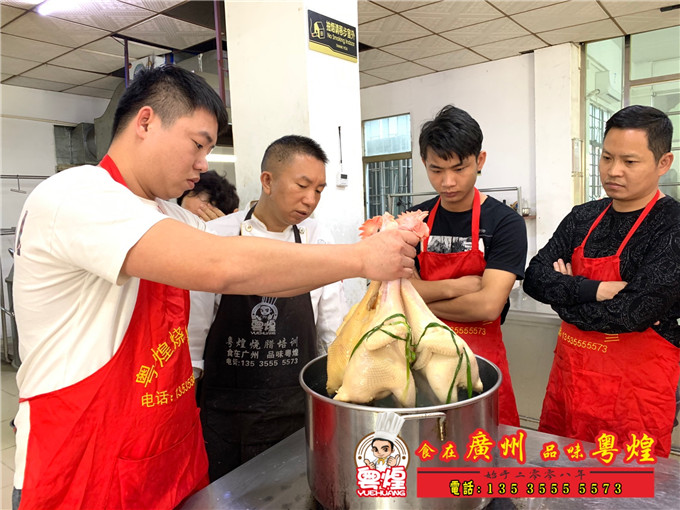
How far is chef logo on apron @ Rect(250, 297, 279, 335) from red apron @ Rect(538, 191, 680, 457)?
106cm

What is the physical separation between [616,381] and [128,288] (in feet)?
4.99

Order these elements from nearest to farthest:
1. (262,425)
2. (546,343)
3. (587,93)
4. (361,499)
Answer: (361,499), (262,425), (546,343), (587,93)

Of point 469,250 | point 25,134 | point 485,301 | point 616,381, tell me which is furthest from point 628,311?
point 25,134

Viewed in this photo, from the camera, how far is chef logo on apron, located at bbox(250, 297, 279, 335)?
5.36 ft

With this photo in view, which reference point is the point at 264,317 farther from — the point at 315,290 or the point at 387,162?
the point at 387,162

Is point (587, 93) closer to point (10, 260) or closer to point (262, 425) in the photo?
point (262, 425)

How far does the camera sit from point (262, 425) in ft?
5.39

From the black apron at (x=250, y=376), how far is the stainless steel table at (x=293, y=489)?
0.44 meters

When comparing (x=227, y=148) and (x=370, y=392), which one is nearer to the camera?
(x=370, y=392)

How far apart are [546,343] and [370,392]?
2.21 m

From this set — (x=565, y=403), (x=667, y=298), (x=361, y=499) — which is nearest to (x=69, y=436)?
(x=361, y=499)

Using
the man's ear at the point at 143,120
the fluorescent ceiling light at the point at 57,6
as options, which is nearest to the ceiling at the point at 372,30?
the fluorescent ceiling light at the point at 57,6

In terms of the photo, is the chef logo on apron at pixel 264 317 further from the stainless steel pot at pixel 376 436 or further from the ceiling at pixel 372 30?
the ceiling at pixel 372 30

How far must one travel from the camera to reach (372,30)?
437 cm
